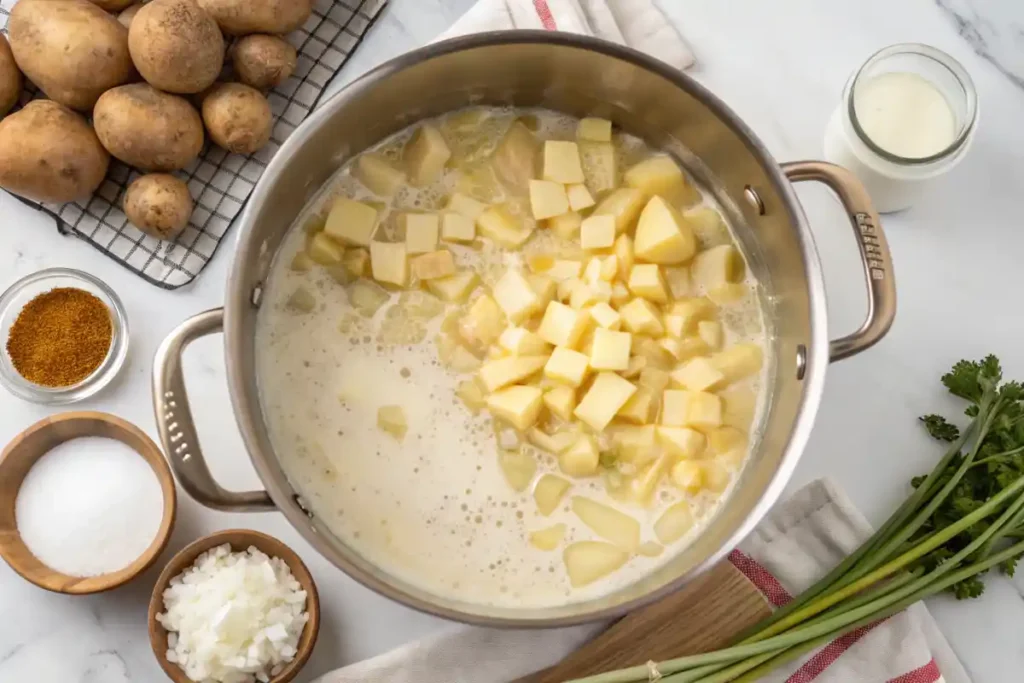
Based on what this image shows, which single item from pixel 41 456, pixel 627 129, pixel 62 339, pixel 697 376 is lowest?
pixel 41 456

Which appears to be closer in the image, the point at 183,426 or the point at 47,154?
the point at 183,426

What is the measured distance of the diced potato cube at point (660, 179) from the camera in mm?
1377

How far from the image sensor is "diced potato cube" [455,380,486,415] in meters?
1.31

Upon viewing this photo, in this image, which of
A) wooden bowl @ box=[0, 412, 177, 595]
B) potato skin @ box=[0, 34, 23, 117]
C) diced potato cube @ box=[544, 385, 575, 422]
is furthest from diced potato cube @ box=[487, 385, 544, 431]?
potato skin @ box=[0, 34, 23, 117]

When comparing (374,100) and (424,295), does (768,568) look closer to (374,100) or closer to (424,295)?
(424,295)

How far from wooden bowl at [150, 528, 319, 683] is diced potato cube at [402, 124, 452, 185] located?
1.78ft

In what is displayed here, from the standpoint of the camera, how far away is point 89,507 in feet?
4.48

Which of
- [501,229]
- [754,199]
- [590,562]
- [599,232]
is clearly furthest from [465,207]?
[590,562]

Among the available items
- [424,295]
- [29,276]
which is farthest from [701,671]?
[29,276]

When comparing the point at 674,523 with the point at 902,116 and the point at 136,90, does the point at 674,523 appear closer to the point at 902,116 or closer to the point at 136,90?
the point at 902,116

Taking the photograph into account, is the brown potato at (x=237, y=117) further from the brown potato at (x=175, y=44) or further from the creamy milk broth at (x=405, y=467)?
the creamy milk broth at (x=405, y=467)

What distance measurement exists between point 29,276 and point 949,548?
134cm

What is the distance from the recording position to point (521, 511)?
1300 mm

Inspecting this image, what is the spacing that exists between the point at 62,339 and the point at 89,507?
24cm
